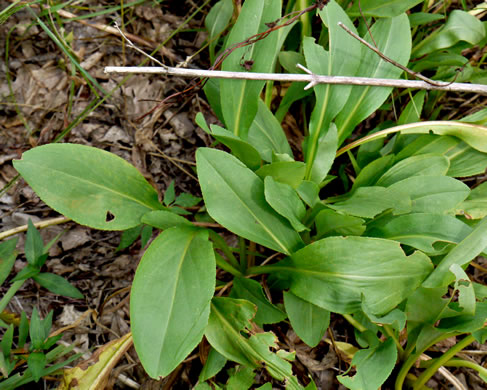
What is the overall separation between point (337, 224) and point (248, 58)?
0.62 meters

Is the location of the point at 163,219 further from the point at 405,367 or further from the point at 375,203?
the point at 405,367

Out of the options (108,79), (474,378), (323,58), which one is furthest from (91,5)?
(474,378)

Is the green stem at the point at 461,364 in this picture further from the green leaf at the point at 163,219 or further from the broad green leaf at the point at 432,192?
the green leaf at the point at 163,219

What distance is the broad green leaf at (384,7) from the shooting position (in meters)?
1.44

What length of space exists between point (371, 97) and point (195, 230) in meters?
0.78

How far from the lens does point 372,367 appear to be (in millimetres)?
1156

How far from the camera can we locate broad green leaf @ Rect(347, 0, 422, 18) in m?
1.44

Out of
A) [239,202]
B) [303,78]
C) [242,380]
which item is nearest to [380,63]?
[303,78]

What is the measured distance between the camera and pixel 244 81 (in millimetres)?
1320

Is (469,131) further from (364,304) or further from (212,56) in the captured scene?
(212,56)

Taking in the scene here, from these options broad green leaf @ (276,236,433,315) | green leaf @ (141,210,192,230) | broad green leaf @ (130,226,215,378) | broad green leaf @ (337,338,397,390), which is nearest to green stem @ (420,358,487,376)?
broad green leaf @ (337,338,397,390)

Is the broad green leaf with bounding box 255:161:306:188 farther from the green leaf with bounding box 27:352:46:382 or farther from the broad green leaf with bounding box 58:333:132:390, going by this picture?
the green leaf with bounding box 27:352:46:382

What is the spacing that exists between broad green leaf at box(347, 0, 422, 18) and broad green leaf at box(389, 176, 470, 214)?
629 millimetres

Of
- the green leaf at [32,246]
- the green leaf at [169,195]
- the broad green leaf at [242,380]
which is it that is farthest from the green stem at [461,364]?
the green leaf at [32,246]
